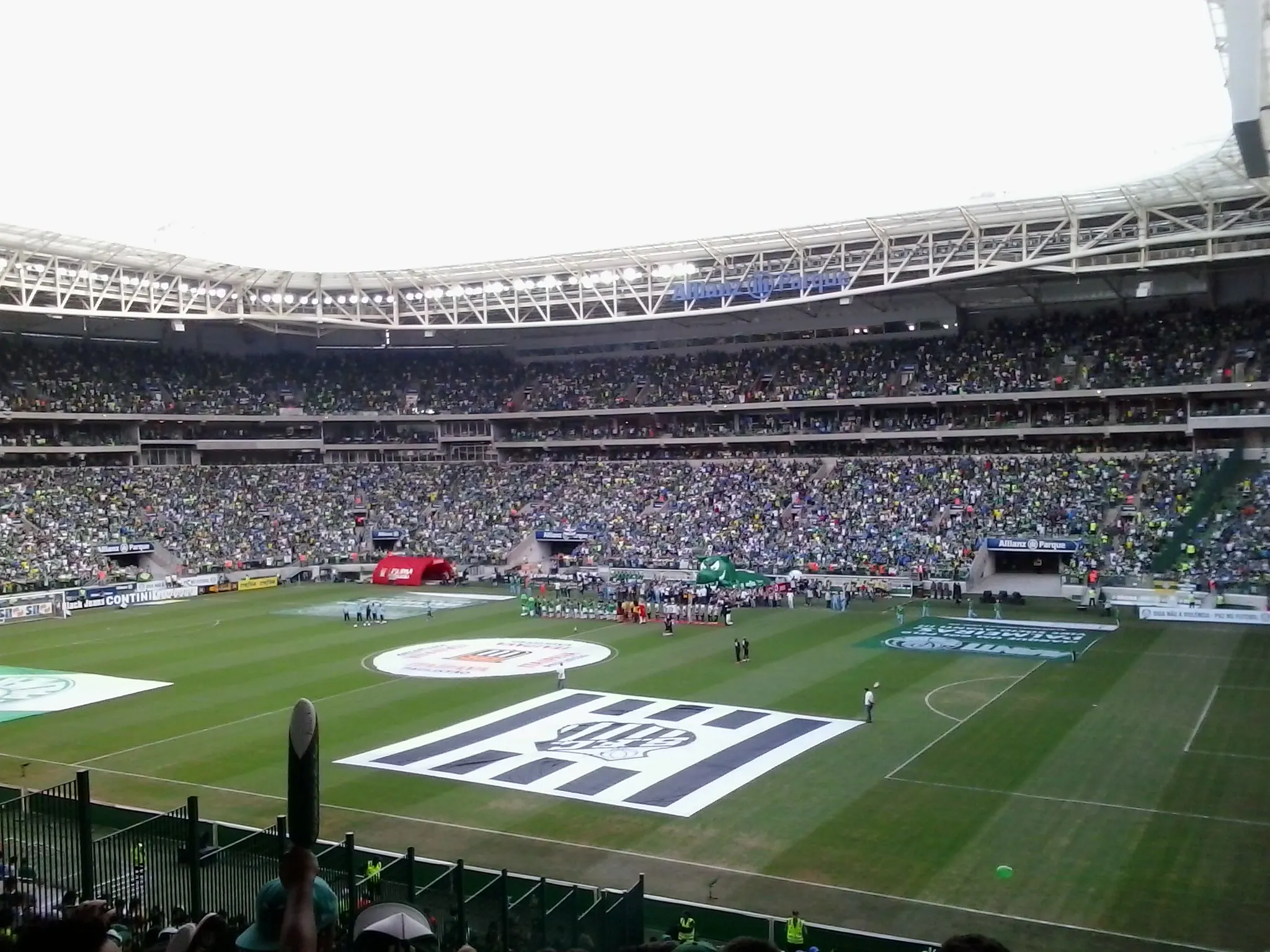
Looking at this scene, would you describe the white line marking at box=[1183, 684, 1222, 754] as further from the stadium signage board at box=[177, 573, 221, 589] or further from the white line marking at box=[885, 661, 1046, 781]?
the stadium signage board at box=[177, 573, 221, 589]

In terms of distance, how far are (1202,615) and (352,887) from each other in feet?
115

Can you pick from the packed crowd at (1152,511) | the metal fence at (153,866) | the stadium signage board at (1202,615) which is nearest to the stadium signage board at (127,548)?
the metal fence at (153,866)

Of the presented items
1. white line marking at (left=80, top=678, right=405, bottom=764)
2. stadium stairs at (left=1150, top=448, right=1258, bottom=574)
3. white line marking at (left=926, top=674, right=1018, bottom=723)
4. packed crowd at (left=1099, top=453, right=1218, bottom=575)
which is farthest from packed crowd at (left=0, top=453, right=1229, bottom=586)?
white line marking at (left=80, top=678, right=405, bottom=764)

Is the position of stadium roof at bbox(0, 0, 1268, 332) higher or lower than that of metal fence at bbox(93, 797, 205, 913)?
higher

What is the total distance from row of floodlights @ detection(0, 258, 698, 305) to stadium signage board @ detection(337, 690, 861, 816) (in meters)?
28.8

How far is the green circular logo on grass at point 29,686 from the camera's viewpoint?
28891mm

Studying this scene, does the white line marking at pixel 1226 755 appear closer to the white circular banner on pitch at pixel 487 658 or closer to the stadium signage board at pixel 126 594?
the white circular banner on pitch at pixel 487 658

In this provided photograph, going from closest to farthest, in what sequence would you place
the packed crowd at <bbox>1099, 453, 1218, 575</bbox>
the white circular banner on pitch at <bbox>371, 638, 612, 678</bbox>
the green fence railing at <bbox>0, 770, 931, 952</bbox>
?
the green fence railing at <bbox>0, 770, 931, 952</bbox> → the white circular banner on pitch at <bbox>371, 638, 612, 678</bbox> → the packed crowd at <bbox>1099, 453, 1218, 575</bbox>

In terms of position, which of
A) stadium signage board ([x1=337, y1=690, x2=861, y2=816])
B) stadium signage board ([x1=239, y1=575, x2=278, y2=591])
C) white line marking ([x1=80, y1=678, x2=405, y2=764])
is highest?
stadium signage board ([x1=239, y1=575, x2=278, y2=591])

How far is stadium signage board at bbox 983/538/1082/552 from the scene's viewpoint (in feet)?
143

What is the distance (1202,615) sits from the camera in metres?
37.6

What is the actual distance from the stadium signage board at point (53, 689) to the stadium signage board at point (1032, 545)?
32.0 meters

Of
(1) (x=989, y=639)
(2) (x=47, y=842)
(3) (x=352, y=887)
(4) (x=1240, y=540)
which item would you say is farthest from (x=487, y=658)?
Result: (4) (x=1240, y=540)

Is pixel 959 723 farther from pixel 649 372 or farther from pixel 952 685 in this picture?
pixel 649 372
